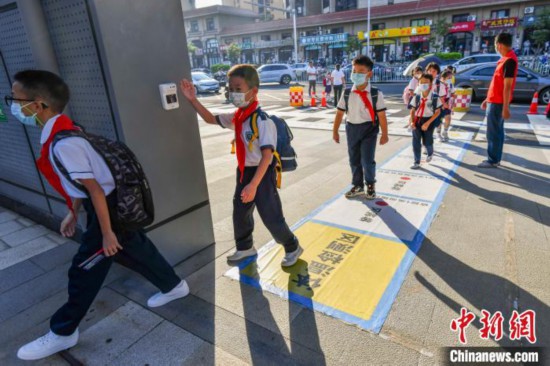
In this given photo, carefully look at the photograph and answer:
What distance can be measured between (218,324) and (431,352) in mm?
1522

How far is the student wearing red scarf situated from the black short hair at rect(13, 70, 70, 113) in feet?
3.65

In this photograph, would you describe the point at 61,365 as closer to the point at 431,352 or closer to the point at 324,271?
the point at 324,271

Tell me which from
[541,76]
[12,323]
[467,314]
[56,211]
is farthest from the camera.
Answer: [541,76]

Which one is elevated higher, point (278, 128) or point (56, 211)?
point (278, 128)

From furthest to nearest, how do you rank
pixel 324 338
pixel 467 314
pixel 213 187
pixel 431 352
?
pixel 213 187, pixel 467 314, pixel 324 338, pixel 431 352

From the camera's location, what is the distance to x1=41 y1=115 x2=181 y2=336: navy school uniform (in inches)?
81.7

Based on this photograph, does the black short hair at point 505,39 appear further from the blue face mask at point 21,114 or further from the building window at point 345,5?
the building window at point 345,5

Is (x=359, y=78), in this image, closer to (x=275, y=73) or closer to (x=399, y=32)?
(x=275, y=73)

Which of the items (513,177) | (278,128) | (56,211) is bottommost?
(513,177)

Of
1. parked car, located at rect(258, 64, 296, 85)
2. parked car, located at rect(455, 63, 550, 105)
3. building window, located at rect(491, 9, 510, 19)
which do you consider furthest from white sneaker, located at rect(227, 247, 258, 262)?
building window, located at rect(491, 9, 510, 19)

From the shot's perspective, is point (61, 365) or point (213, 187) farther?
point (213, 187)

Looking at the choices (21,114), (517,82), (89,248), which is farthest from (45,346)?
(517,82)

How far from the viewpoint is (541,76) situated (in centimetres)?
1213

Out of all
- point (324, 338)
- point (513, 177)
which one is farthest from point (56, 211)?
point (513, 177)
